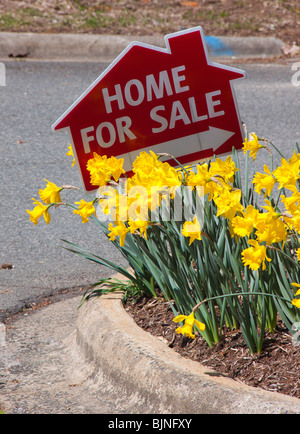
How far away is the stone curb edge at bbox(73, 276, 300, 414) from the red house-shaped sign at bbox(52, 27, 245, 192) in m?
0.53

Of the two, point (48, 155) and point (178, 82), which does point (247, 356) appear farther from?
point (48, 155)

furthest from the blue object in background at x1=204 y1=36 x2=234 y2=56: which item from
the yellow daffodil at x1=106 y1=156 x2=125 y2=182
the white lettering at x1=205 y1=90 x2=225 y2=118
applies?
the yellow daffodil at x1=106 y1=156 x2=125 y2=182

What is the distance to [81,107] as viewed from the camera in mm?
2334

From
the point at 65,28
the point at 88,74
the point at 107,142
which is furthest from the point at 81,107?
the point at 65,28

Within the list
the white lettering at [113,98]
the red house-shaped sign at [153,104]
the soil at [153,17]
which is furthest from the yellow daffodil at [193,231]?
the soil at [153,17]

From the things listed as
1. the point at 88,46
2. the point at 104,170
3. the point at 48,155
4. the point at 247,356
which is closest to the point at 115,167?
the point at 104,170

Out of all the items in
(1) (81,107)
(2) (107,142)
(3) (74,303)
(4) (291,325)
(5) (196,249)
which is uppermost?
(1) (81,107)

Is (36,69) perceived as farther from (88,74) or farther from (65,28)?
(65,28)

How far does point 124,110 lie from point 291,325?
1.00 meters

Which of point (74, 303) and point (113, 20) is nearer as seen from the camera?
point (74, 303)

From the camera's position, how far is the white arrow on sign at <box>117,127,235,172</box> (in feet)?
7.89

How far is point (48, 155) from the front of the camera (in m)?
5.02
